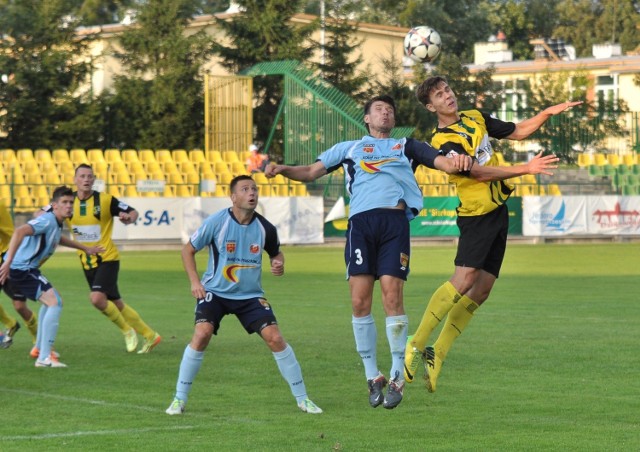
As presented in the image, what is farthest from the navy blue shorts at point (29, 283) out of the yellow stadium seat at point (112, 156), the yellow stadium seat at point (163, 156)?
the yellow stadium seat at point (163, 156)

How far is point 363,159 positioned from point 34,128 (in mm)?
34846

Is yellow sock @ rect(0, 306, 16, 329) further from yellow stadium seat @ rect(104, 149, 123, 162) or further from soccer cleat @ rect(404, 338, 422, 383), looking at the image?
yellow stadium seat @ rect(104, 149, 123, 162)

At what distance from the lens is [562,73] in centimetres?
5916

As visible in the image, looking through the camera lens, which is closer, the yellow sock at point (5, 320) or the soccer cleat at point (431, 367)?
the soccer cleat at point (431, 367)

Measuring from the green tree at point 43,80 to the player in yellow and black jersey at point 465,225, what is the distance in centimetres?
3414

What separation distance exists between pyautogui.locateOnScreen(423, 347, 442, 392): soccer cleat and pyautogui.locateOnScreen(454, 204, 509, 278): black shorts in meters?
0.75

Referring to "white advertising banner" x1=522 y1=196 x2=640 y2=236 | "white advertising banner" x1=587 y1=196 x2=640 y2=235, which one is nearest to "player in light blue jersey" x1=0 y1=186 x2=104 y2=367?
"white advertising banner" x1=522 y1=196 x2=640 y2=236

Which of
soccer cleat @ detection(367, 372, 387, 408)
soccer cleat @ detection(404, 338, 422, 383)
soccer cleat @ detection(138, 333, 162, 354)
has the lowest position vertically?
soccer cleat @ detection(138, 333, 162, 354)

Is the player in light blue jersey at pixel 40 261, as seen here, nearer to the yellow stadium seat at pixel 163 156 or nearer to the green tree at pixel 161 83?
the yellow stadium seat at pixel 163 156

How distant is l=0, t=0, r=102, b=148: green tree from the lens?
4285 cm

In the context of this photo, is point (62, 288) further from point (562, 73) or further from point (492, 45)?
point (492, 45)

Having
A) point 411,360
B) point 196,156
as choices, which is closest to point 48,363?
point 411,360

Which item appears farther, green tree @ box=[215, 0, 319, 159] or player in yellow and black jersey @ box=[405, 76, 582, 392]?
green tree @ box=[215, 0, 319, 159]

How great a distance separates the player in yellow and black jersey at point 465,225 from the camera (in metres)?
9.86
